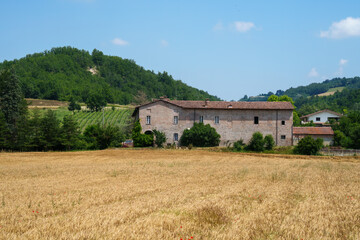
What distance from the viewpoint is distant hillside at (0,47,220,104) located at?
13650 cm

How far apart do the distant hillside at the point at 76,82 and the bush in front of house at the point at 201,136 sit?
78343mm

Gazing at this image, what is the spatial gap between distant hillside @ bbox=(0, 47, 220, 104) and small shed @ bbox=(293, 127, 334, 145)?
83739 millimetres

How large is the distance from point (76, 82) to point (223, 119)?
131 metres

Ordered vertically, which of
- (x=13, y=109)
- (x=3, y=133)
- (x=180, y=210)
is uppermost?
(x=13, y=109)

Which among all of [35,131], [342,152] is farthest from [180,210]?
[35,131]

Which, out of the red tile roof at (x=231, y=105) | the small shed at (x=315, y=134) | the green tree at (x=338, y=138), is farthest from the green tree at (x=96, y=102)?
the green tree at (x=338, y=138)

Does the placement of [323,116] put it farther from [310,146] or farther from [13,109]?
[13,109]

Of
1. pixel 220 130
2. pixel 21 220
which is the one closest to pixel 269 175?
pixel 21 220

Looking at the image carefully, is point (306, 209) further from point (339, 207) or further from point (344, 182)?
point (344, 182)

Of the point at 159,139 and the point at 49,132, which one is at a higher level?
the point at 49,132

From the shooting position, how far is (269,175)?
21.3m

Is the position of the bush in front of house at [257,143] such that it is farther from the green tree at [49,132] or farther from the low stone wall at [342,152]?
the green tree at [49,132]

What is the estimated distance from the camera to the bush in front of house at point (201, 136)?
50656 millimetres

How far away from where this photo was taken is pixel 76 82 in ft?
549
